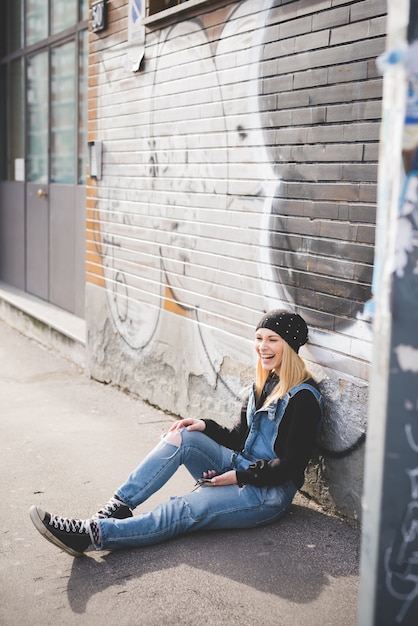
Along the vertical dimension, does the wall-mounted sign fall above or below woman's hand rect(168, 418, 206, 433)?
above

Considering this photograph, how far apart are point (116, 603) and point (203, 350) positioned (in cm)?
223

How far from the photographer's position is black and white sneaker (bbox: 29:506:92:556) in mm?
3279

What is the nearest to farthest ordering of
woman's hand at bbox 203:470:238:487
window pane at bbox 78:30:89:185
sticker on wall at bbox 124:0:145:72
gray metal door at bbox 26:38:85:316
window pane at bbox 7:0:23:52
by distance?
1. woman's hand at bbox 203:470:238:487
2. sticker on wall at bbox 124:0:145:72
3. window pane at bbox 78:30:89:185
4. gray metal door at bbox 26:38:85:316
5. window pane at bbox 7:0:23:52

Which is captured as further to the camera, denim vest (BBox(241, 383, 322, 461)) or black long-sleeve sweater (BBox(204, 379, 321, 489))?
denim vest (BBox(241, 383, 322, 461))

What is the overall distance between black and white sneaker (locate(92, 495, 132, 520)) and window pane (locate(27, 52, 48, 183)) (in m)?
6.39

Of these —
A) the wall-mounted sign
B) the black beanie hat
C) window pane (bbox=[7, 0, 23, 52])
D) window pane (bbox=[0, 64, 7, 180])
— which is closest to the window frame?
the wall-mounted sign

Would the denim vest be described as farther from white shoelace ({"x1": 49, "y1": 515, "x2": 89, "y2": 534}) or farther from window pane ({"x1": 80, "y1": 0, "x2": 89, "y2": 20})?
window pane ({"x1": 80, "y1": 0, "x2": 89, "y2": 20})

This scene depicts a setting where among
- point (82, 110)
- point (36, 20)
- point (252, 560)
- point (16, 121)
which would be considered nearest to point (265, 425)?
point (252, 560)

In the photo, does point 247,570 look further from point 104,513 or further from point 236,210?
point 236,210

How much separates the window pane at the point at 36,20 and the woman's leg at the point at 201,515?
7212 mm

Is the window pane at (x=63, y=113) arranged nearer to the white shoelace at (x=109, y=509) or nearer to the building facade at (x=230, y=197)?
the building facade at (x=230, y=197)

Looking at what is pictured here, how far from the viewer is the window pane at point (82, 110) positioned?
26.4ft

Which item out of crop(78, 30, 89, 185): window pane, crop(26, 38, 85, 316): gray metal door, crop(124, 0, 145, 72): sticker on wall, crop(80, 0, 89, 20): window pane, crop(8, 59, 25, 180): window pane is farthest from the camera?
crop(8, 59, 25, 180): window pane

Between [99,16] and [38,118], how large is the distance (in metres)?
3.57
